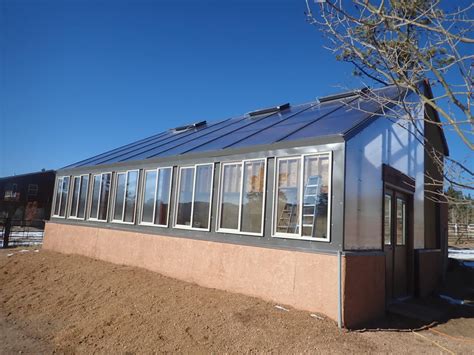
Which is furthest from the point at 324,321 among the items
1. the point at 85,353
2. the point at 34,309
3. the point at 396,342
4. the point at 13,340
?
the point at 34,309

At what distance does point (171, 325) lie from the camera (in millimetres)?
6301

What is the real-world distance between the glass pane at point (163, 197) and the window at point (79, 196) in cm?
A: 460

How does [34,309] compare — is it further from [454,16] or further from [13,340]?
[454,16]

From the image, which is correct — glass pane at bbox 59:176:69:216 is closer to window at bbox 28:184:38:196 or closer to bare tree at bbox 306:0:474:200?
bare tree at bbox 306:0:474:200

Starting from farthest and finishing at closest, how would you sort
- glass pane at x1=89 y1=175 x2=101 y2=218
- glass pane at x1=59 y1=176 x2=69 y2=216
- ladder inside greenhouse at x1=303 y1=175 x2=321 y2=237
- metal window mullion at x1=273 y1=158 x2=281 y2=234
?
glass pane at x1=59 y1=176 x2=69 y2=216, glass pane at x1=89 y1=175 x2=101 y2=218, metal window mullion at x1=273 y1=158 x2=281 y2=234, ladder inside greenhouse at x1=303 y1=175 x2=321 y2=237

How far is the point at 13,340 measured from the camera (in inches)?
256

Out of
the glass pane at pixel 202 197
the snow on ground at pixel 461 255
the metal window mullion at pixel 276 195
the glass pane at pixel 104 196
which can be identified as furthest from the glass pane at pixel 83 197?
the snow on ground at pixel 461 255

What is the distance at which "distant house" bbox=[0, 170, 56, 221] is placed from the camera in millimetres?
31906

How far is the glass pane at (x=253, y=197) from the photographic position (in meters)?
7.79

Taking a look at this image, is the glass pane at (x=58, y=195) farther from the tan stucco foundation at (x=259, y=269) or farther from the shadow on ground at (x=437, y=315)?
the shadow on ground at (x=437, y=315)

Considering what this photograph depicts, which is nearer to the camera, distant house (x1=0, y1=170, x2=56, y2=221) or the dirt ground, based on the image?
the dirt ground

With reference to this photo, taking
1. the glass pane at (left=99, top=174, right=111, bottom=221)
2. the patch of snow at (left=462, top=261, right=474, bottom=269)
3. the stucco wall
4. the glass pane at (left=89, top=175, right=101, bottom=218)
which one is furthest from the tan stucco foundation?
the patch of snow at (left=462, top=261, right=474, bottom=269)

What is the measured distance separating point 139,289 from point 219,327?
3.04 m

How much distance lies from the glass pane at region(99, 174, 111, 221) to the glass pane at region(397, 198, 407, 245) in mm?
9049
